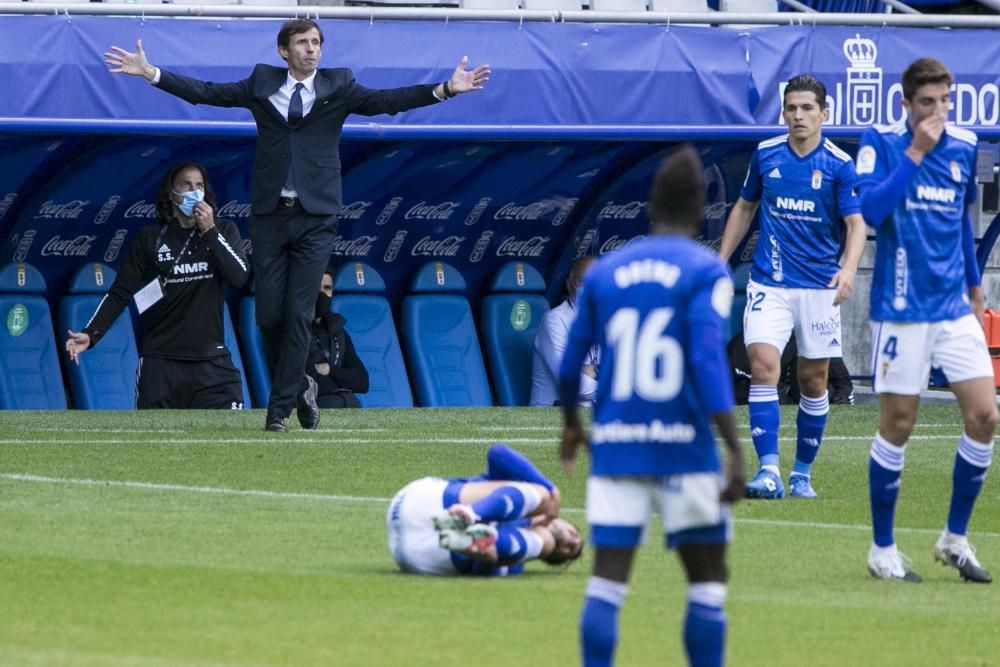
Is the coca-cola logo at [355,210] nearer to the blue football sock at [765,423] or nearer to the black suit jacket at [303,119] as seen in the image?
the black suit jacket at [303,119]

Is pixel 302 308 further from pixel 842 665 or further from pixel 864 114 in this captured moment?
pixel 842 665

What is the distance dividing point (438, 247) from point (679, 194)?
12996 millimetres

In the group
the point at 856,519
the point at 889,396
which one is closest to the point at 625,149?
the point at 856,519

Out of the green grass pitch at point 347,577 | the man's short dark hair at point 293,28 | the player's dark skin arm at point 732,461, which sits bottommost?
the green grass pitch at point 347,577

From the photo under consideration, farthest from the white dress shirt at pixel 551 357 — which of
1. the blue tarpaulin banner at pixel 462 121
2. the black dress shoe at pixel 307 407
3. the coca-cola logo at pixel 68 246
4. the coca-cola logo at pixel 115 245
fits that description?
the black dress shoe at pixel 307 407

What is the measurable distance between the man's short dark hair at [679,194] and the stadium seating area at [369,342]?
443 inches

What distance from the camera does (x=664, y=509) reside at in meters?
5.62

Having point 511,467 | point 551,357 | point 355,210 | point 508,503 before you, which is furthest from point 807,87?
point 355,210

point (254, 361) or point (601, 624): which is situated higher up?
point (254, 361)

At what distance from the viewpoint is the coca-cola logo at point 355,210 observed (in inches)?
714

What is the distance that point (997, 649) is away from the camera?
6707mm

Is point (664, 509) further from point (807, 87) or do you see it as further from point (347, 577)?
point (807, 87)

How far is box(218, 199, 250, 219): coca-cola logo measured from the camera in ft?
58.2

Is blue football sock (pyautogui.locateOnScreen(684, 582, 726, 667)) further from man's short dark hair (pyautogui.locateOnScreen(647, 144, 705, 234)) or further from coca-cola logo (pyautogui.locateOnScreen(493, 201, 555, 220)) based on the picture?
coca-cola logo (pyautogui.locateOnScreen(493, 201, 555, 220))
